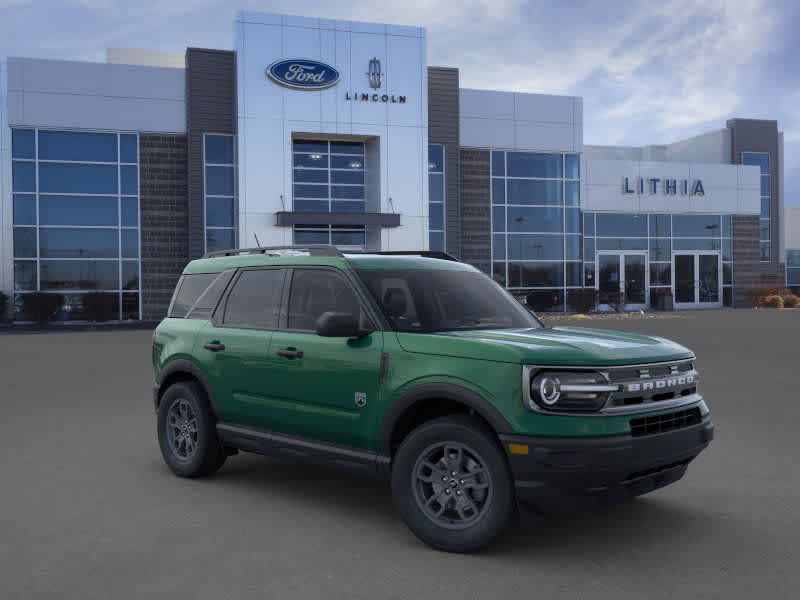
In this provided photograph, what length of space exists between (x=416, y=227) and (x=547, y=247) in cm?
767

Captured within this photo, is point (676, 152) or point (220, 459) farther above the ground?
point (676, 152)

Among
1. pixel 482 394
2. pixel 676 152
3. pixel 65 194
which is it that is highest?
pixel 676 152

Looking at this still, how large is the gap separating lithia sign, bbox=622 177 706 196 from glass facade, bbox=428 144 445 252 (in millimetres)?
11226

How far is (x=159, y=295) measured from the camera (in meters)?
32.7

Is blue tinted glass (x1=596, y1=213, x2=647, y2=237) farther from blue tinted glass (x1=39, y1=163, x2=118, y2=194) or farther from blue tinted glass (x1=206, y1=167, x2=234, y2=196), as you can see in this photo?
blue tinted glass (x1=39, y1=163, x2=118, y2=194)

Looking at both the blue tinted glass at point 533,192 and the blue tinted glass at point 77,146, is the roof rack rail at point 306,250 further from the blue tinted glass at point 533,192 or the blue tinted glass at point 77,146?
the blue tinted glass at point 533,192

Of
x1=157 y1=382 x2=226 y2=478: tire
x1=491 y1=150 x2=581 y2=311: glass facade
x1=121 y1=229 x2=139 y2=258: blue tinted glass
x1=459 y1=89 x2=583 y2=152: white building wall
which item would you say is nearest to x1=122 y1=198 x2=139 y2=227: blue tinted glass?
x1=121 y1=229 x2=139 y2=258: blue tinted glass

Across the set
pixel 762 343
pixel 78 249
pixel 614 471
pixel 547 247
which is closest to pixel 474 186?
pixel 547 247

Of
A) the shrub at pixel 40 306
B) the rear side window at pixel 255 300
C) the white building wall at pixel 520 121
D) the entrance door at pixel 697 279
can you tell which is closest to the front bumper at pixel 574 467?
the rear side window at pixel 255 300

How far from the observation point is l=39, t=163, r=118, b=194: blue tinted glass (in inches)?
1237

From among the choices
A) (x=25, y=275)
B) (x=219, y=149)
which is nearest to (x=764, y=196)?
(x=219, y=149)

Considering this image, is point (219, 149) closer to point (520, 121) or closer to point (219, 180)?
point (219, 180)

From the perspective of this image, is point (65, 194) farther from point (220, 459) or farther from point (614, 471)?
point (614, 471)

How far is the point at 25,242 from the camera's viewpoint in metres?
31.2
